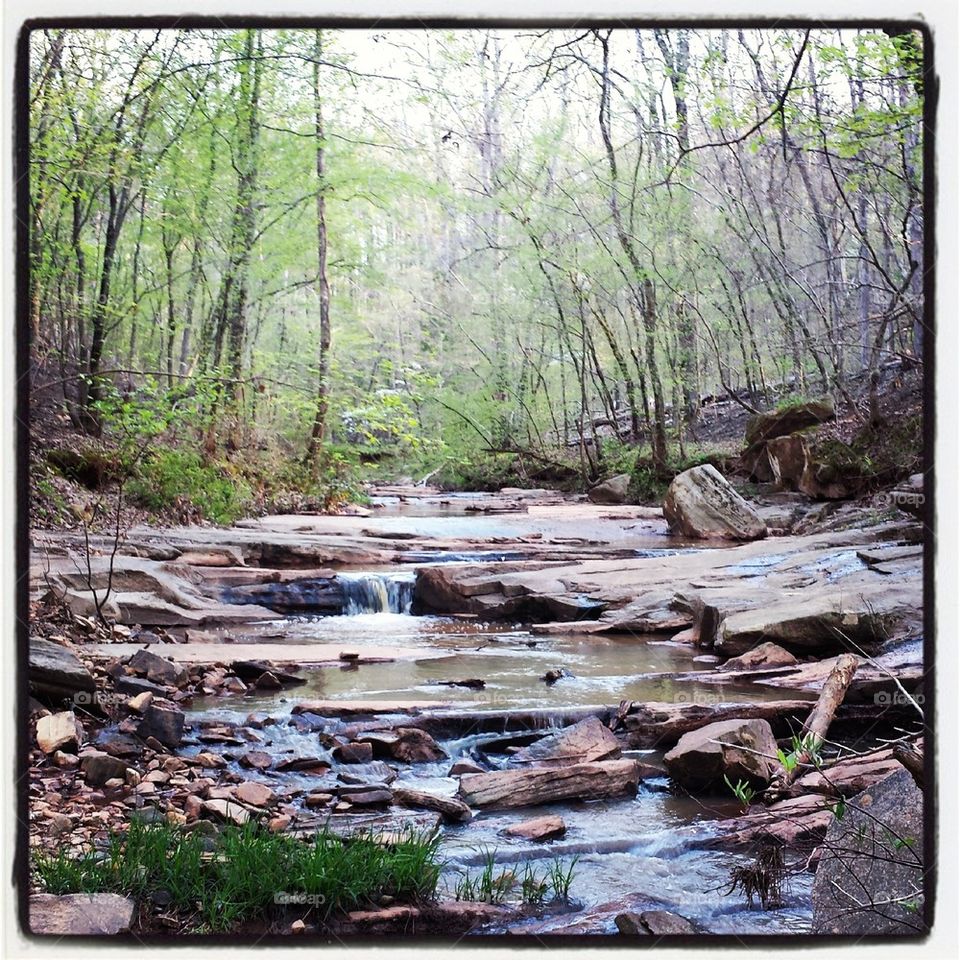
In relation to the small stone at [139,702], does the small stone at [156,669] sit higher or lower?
higher

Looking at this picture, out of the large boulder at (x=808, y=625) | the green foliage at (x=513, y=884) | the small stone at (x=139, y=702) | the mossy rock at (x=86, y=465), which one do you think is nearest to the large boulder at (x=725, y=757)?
the large boulder at (x=808, y=625)

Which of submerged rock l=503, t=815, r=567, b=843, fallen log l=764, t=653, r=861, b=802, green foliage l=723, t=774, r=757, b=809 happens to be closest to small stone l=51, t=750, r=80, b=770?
submerged rock l=503, t=815, r=567, b=843

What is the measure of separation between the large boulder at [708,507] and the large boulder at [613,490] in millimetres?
161

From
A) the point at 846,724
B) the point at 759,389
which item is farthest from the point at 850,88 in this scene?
the point at 846,724

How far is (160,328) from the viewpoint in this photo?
2.92 meters

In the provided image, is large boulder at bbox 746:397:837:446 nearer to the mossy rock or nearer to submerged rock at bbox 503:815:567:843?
submerged rock at bbox 503:815:567:843

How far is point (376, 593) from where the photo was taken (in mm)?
3391

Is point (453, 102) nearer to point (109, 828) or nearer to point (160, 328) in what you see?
point (160, 328)

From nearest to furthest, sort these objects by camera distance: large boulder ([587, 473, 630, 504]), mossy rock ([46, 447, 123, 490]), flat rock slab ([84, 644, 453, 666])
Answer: mossy rock ([46, 447, 123, 490]) < flat rock slab ([84, 644, 453, 666]) < large boulder ([587, 473, 630, 504])

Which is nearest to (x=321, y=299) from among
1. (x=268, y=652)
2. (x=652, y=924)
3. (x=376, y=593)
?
(x=376, y=593)

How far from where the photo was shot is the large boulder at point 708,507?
3.04 meters

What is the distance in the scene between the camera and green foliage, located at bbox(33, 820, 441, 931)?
89.0 inches

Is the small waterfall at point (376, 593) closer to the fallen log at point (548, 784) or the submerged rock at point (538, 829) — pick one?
the fallen log at point (548, 784)

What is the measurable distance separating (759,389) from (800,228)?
0.59 metres
